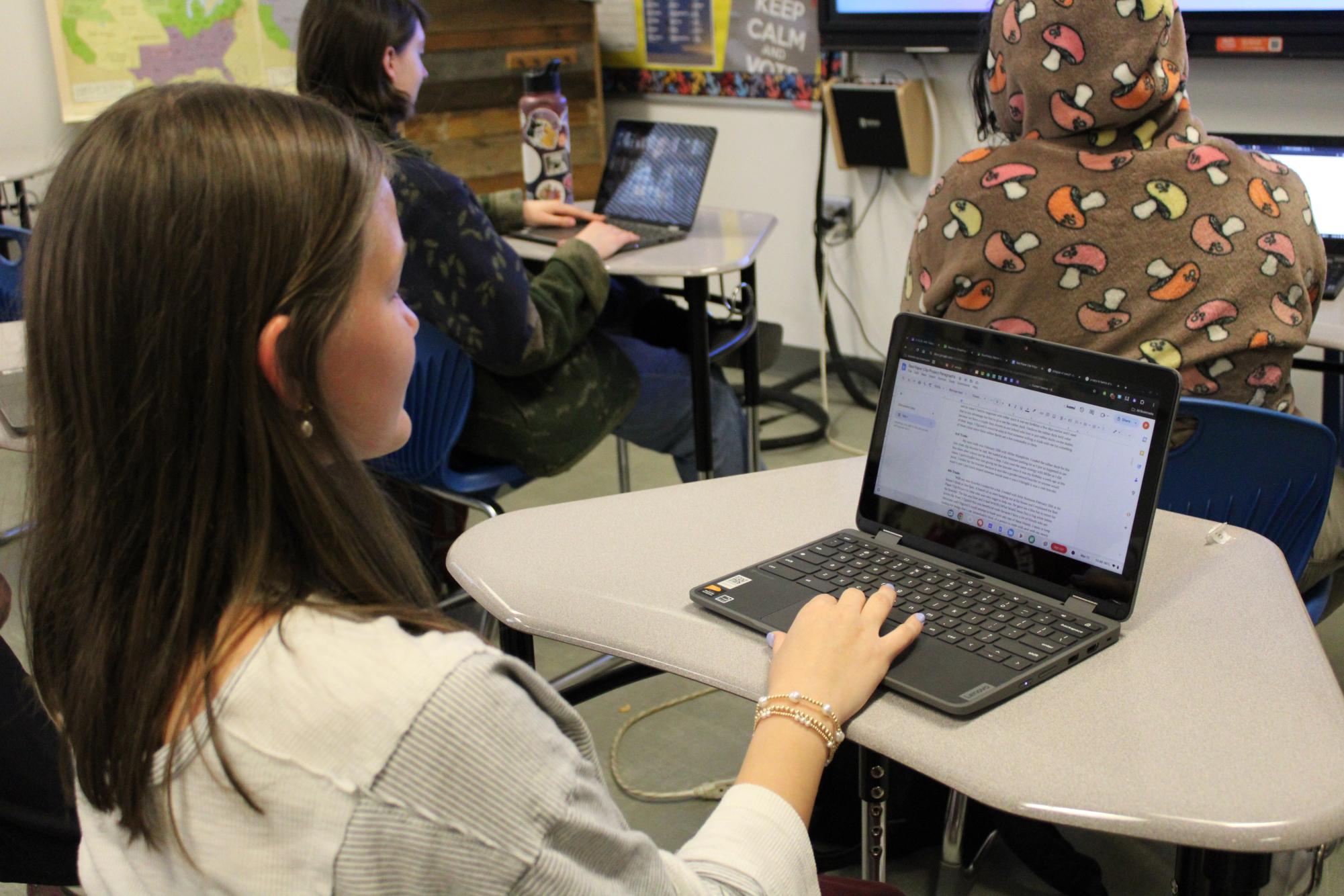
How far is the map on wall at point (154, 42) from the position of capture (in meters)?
3.50

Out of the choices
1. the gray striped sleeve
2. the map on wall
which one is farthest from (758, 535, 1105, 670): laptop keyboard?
the map on wall

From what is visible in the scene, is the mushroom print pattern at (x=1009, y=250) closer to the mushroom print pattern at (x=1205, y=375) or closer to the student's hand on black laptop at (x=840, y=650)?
the mushroom print pattern at (x=1205, y=375)

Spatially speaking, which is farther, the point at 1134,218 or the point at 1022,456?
the point at 1134,218

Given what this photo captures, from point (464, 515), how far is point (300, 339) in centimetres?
196

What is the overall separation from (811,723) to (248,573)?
0.40 m

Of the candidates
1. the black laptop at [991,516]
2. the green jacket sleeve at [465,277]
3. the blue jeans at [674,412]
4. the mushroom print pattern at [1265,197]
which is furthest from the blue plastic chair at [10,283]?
the mushroom print pattern at [1265,197]

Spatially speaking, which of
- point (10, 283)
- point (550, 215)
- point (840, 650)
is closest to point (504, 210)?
point (550, 215)

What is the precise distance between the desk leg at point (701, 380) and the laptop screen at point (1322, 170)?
99 centimetres

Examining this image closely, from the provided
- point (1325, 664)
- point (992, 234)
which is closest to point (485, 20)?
point (992, 234)

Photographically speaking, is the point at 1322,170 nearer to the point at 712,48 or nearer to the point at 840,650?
the point at 840,650

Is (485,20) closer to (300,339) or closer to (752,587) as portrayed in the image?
(752,587)

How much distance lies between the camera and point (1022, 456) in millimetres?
1027

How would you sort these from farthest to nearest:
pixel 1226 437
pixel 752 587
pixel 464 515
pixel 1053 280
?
1. pixel 464 515
2. pixel 1053 280
3. pixel 1226 437
4. pixel 752 587

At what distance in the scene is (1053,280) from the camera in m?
1.51
